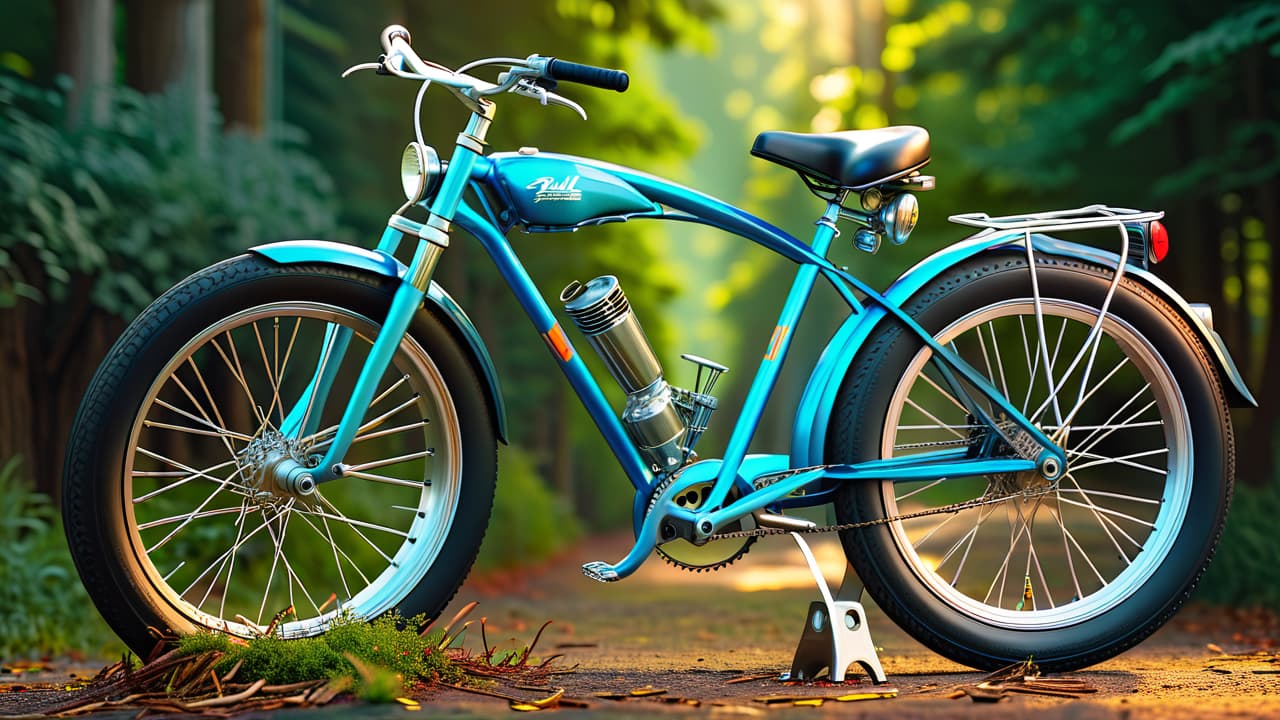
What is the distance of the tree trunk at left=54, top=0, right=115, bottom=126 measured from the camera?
7.60m

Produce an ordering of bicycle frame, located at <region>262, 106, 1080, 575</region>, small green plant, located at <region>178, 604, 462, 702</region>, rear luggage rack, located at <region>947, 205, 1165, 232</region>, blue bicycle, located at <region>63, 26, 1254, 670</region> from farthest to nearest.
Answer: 1. rear luggage rack, located at <region>947, 205, 1165, 232</region>
2. bicycle frame, located at <region>262, 106, 1080, 575</region>
3. blue bicycle, located at <region>63, 26, 1254, 670</region>
4. small green plant, located at <region>178, 604, 462, 702</region>

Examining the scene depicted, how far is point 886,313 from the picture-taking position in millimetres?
3883

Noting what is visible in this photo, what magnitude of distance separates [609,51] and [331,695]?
12.2 meters

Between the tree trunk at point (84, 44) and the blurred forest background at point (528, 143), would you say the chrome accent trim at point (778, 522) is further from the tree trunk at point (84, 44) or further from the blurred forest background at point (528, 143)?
the tree trunk at point (84, 44)

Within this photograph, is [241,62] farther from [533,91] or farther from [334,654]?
[334,654]

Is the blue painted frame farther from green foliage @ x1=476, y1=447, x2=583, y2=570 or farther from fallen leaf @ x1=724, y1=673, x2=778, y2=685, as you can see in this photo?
green foliage @ x1=476, y1=447, x2=583, y2=570

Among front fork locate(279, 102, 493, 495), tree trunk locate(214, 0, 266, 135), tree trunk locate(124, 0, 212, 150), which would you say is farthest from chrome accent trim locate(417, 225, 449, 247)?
tree trunk locate(214, 0, 266, 135)

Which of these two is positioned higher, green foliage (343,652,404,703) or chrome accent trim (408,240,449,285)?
chrome accent trim (408,240,449,285)

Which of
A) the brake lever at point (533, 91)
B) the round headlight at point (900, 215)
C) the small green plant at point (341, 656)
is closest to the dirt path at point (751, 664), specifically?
the small green plant at point (341, 656)

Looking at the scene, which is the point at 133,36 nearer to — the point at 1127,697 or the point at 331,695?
the point at 331,695

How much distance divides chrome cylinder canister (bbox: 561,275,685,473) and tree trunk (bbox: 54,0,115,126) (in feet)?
16.4

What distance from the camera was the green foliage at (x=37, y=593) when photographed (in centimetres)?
551

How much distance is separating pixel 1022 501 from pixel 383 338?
6.89ft

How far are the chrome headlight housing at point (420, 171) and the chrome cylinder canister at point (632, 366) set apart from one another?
0.53 m
